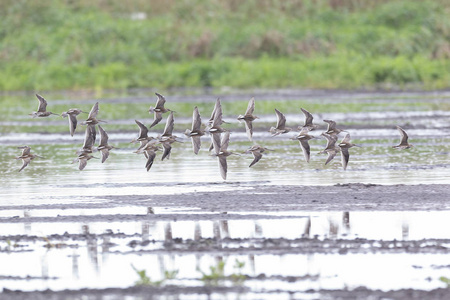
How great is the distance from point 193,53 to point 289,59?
4.84 metres

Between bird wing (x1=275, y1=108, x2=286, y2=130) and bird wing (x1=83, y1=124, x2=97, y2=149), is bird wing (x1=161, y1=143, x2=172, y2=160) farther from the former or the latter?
bird wing (x1=275, y1=108, x2=286, y2=130)

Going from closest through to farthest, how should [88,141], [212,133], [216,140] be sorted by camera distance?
1. [212,133]
2. [216,140]
3. [88,141]

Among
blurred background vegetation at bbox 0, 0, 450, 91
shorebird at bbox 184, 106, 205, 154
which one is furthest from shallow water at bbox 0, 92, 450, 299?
blurred background vegetation at bbox 0, 0, 450, 91

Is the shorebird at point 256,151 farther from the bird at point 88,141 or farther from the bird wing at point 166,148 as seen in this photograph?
the bird at point 88,141

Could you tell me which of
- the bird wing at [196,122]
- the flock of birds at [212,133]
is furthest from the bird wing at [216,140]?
the bird wing at [196,122]

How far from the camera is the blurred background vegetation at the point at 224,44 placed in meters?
45.0

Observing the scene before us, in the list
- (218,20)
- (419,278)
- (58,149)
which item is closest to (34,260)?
(419,278)

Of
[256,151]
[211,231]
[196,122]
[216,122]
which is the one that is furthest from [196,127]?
[211,231]

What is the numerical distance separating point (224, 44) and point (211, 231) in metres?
38.1

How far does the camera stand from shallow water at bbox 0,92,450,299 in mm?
10242

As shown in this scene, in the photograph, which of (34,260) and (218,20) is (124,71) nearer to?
(218,20)

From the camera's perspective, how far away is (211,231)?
12.5 m

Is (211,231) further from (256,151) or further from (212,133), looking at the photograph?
(256,151)

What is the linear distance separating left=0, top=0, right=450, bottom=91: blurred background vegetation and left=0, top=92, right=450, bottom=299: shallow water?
23376 mm
